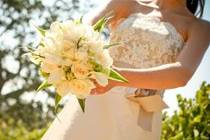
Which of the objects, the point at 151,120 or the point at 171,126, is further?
the point at 171,126

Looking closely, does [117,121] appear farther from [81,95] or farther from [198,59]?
[81,95]

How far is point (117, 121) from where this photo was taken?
3.22m

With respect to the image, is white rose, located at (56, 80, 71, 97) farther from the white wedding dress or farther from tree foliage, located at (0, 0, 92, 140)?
tree foliage, located at (0, 0, 92, 140)

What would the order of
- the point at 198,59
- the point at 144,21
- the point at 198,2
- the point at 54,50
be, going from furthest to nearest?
the point at 198,2, the point at 144,21, the point at 198,59, the point at 54,50

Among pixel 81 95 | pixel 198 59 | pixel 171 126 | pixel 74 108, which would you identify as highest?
pixel 81 95

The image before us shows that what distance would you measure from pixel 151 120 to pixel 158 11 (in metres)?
0.87

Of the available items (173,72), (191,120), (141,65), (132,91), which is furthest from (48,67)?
(191,120)

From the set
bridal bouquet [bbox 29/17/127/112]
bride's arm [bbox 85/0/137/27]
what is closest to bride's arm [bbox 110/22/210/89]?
bridal bouquet [bbox 29/17/127/112]

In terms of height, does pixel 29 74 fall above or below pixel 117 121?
below

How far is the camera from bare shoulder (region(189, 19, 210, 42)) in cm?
328

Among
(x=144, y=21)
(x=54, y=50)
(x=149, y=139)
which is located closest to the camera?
(x=54, y=50)

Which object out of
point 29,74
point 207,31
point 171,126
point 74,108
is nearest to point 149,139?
point 74,108

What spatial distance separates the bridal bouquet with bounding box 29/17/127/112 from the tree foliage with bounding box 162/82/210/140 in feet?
12.3

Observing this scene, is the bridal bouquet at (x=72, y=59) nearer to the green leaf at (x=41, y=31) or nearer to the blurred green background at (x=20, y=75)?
the green leaf at (x=41, y=31)
